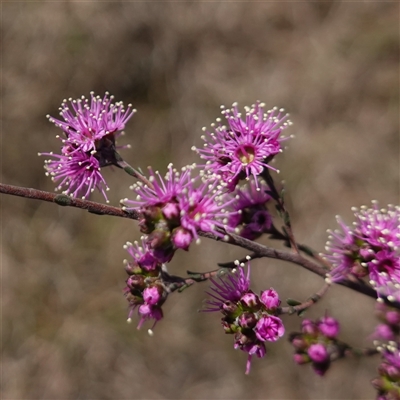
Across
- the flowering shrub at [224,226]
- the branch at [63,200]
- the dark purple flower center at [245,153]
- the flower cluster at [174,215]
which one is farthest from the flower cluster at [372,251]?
the branch at [63,200]

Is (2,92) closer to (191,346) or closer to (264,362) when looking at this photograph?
(191,346)

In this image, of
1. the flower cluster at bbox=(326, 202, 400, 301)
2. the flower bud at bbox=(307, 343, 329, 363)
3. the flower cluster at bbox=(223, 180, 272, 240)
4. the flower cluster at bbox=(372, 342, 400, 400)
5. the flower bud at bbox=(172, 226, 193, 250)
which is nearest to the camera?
the flower bud at bbox=(172, 226, 193, 250)

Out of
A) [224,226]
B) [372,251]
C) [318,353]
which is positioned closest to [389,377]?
[318,353]

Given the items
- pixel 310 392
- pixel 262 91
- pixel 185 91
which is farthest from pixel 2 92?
pixel 310 392

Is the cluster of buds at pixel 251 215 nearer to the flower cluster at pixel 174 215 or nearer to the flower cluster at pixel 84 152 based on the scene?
the flower cluster at pixel 174 215

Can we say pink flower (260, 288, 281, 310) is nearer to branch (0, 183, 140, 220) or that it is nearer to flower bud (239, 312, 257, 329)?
flower bud (239, 312, 257, 329)

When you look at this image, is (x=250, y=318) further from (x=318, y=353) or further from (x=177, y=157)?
(x=177, y=157)

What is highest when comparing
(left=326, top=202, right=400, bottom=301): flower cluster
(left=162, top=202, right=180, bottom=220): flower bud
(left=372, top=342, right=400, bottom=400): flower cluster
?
(left=326, top=202, right=400, bottom=301): flower cluster

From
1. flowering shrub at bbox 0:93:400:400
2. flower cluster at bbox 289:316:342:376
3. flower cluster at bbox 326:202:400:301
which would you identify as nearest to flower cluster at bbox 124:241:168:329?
flowering shrub at bbox 0:93:400:400
